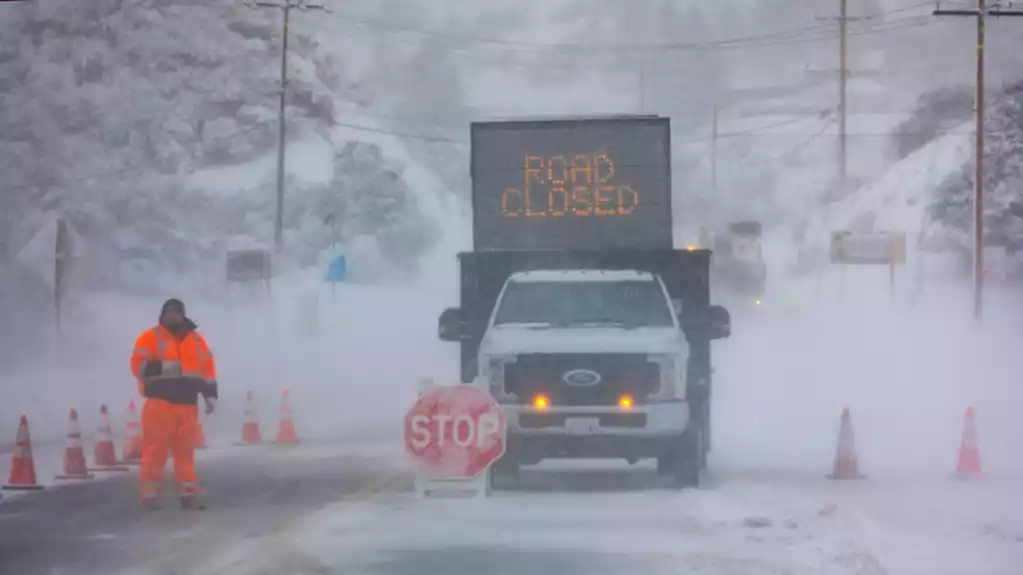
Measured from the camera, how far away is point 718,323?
1030cm

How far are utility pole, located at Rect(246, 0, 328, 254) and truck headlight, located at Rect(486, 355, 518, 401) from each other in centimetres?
190

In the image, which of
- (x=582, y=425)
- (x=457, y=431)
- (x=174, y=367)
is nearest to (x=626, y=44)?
(x=582, y=425)

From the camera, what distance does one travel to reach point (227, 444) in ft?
38.6

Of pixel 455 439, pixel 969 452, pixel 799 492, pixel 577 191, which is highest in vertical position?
pixel 577 191

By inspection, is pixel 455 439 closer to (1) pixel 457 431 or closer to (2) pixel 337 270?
(1) pixel 457 431

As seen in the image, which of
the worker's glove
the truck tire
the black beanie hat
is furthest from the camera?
the truck tire

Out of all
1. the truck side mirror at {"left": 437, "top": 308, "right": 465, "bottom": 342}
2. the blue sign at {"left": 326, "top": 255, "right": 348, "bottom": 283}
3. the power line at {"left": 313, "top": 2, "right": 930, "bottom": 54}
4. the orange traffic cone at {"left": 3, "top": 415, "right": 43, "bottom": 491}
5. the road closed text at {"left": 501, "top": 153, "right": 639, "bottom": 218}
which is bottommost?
the orange traffic cone at {"left": 3, "top": 415, "right": 43, "bottom": 491}

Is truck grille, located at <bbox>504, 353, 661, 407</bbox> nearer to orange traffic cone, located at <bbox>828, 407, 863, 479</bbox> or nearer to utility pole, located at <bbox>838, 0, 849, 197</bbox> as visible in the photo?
orange traffic cone, located at <bbox>828, 407, 863, 479</bbox>

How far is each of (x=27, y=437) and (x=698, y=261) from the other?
16.7 ft

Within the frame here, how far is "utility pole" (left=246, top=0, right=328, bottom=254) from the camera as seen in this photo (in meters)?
10.6

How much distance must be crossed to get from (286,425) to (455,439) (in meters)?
2.44

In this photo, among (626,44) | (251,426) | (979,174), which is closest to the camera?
(979,174)

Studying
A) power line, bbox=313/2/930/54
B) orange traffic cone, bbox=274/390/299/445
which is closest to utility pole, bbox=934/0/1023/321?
power line, bbox=313/2/930/54

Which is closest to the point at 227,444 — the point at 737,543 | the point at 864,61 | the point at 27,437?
the point at 27,437
